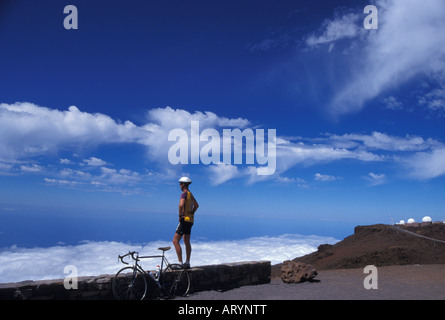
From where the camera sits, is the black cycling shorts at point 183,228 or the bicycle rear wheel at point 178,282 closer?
Result: the bicycle rear wheel at point 178,282

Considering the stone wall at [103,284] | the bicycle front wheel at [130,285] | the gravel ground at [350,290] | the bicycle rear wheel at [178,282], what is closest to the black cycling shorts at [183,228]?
the bicycle rear wheel at [178,282]

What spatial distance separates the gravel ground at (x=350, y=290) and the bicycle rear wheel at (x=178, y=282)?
0.29 meters

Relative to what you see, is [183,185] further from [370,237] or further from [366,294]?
[370,237]

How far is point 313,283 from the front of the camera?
398 inches

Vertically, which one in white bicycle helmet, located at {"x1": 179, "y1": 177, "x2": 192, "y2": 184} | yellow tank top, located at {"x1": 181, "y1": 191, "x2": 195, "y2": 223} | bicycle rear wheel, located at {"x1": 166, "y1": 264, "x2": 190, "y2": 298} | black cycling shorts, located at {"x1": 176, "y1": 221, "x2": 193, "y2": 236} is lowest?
bicycle rear wheel, located at {"x1": 166, "y1": 264, "x2": 190, "y2": 298}

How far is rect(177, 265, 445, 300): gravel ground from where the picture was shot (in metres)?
8.02

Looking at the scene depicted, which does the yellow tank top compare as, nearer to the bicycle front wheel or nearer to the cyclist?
the cyclist

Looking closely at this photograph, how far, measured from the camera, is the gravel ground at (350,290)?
8.02 meters

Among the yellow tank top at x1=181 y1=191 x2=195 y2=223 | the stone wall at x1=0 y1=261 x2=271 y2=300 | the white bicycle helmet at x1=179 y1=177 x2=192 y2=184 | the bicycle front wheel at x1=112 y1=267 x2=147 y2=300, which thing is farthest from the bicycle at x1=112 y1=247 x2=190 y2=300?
the white bicycle helmet at x1=179 y1=177 x2=192 y2=184

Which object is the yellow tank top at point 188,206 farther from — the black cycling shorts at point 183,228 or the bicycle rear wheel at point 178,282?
the bicycle rear wheel at point 178,282
